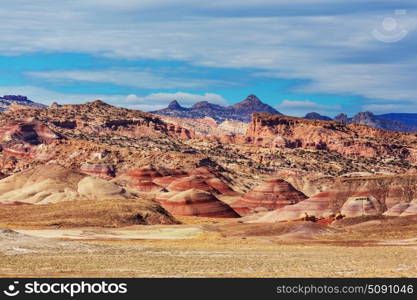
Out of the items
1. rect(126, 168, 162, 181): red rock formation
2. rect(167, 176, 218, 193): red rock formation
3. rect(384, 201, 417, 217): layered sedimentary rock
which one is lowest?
rect(384, 201, 417, 217): layered sedimentary rock

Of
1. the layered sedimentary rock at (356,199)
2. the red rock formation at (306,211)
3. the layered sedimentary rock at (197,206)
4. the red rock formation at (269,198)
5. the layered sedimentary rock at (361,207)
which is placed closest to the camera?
the layered sedimentary rock at (361,207)

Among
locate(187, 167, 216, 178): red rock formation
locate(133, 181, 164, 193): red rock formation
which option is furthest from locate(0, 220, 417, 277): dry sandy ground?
locate(187, 167, 216, 178): red rock formation

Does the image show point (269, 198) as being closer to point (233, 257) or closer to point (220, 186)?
point (220, 186)

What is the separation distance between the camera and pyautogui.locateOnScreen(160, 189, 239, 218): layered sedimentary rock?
133375mm

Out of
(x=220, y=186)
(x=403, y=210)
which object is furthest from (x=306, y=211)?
(x=220, y=186)

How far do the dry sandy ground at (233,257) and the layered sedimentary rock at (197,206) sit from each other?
164 ft

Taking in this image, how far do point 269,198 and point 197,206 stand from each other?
60.3 ft

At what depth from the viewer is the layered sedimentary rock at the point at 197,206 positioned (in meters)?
133

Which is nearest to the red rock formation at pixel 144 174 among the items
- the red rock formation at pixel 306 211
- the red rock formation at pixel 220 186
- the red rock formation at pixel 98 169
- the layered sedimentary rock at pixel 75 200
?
the red rock formation at pixel 220 186

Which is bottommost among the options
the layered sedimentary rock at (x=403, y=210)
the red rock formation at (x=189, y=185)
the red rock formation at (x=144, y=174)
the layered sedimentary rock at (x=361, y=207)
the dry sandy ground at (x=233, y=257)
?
the dry sandy ground at (x=233, y=257)

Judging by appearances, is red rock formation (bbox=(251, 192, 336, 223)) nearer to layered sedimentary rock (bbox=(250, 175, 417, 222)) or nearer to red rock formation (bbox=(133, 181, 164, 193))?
layered sedimentary rock (bbox=(250, 175, 417, 222))

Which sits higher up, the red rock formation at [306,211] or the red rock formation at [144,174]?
the red rock formation at [144,174]

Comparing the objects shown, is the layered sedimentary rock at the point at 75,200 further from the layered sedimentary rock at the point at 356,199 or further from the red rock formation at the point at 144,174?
the red rock formation at the point at 144,174

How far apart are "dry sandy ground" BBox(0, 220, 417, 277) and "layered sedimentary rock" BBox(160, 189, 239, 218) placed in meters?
50.0
